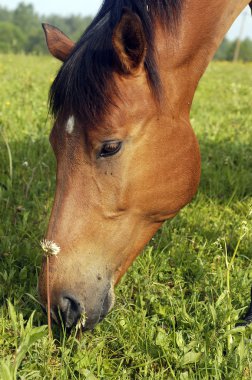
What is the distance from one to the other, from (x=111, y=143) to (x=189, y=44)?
64cm

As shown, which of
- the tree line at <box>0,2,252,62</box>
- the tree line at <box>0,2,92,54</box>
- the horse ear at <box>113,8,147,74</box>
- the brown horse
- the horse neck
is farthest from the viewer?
Answer: the tree line at <box>0,2,92,54</box>

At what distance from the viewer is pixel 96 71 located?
180 centimetres

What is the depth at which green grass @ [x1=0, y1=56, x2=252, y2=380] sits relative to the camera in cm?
181

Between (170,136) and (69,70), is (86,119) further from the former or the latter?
(170,136)

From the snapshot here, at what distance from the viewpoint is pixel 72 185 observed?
1.82m

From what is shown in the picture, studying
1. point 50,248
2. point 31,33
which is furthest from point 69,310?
point 31,33

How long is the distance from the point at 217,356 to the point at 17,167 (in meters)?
2.53

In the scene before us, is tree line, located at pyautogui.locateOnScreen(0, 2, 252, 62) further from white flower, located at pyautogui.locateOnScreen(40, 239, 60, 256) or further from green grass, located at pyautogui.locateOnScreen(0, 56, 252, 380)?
white flower, located at pyautogui.locateOnScreen(40, 239, 60, 256)

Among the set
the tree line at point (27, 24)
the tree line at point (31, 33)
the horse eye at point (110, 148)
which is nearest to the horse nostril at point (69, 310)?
the horse eye at point (110, 148)

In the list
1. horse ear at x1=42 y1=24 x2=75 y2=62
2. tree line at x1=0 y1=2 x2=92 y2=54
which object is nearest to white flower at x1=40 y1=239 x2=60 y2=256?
horse ear at x1=42 y1=24 x2=75 y2=62

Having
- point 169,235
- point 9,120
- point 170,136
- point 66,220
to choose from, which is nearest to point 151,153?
point 170,136

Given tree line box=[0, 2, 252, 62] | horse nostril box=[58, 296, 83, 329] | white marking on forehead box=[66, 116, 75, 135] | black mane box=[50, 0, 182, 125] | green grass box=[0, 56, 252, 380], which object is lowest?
green grass box=[0, 56, 252, 380]

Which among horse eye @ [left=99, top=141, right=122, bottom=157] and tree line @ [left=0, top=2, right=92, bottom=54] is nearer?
horse eye @ [left=99, top=141, right=122, bottom=157]

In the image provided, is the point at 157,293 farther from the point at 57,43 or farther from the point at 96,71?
the point at 57,43
